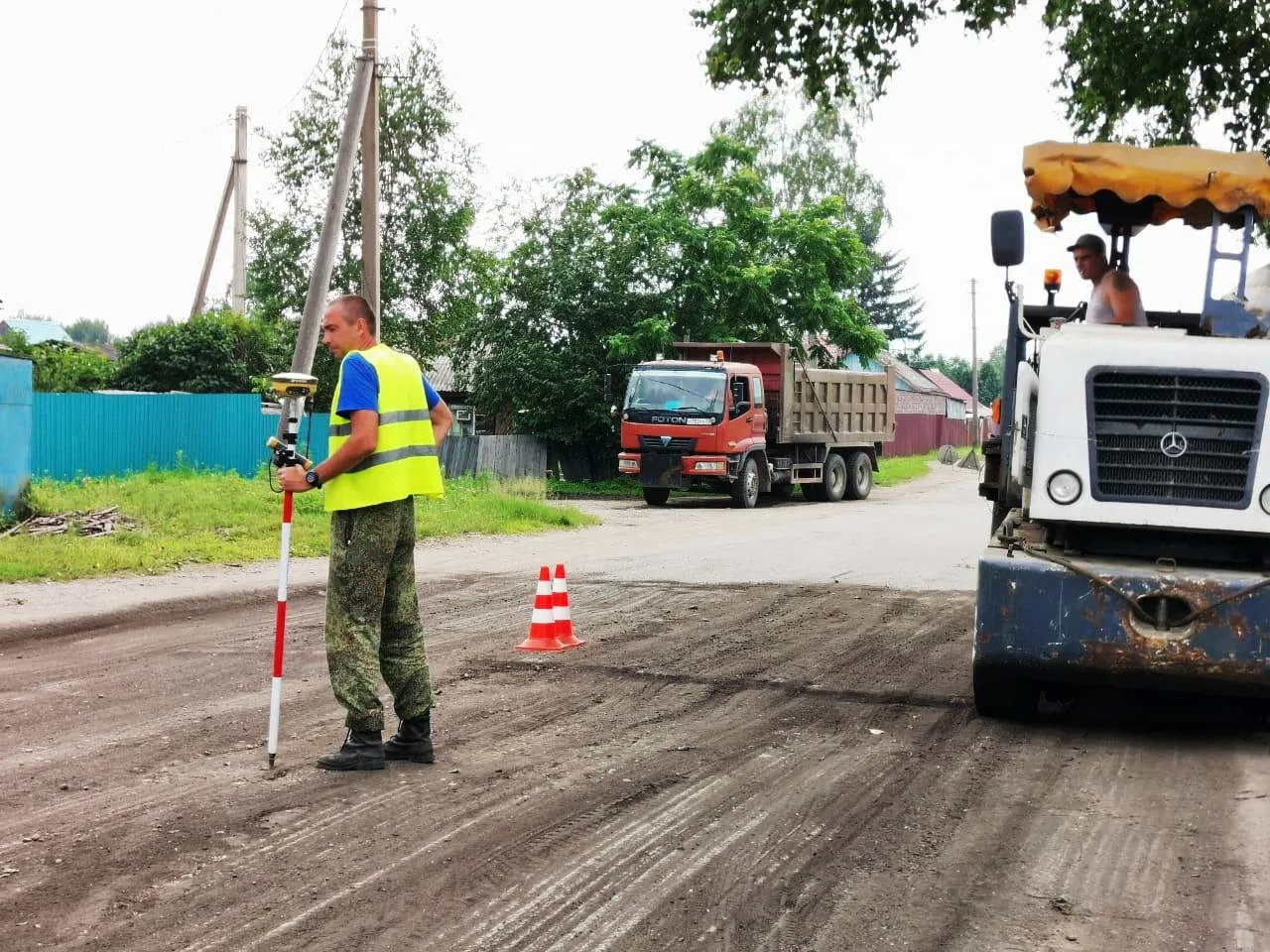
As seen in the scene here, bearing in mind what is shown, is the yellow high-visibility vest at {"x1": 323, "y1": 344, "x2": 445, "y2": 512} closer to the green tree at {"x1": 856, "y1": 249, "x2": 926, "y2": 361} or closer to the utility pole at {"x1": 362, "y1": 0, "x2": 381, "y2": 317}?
the utility pole at {"x1": 362, "y1": 0, "x2": 381, "y2": 317}

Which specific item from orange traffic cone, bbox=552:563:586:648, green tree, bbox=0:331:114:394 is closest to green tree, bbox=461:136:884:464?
green tree, bbox=0:331:114:394

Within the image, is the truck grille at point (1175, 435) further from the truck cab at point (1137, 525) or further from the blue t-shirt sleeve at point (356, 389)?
the blue t-shirt sleeve at point (356, 389)

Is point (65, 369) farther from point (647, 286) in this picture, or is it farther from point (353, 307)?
point (353, 307)

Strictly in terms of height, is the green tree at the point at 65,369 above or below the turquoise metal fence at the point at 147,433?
above

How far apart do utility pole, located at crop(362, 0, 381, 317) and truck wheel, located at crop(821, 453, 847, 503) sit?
13.2 metres

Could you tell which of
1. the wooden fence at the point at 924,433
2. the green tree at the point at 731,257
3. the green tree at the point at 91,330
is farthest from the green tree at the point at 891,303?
the green tree at the point at 91,330

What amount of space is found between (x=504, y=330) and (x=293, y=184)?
5797 millimetres

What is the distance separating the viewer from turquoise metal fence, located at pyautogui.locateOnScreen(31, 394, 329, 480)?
25562 mm

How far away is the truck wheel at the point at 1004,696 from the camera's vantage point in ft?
23.3

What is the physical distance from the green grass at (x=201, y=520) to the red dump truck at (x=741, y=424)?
2871mm

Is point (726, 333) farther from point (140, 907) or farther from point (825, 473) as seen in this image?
point (140, 907)

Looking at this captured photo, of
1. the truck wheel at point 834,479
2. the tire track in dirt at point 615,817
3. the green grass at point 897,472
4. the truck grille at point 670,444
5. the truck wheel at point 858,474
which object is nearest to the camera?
the tire track in dirt at point 615,817

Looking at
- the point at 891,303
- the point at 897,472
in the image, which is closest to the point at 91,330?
the point at 891,303

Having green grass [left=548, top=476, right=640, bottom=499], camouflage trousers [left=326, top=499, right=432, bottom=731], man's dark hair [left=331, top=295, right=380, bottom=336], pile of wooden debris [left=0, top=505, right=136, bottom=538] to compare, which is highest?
man's dark hair [left=331, top=295, right=380, bottom=336]
